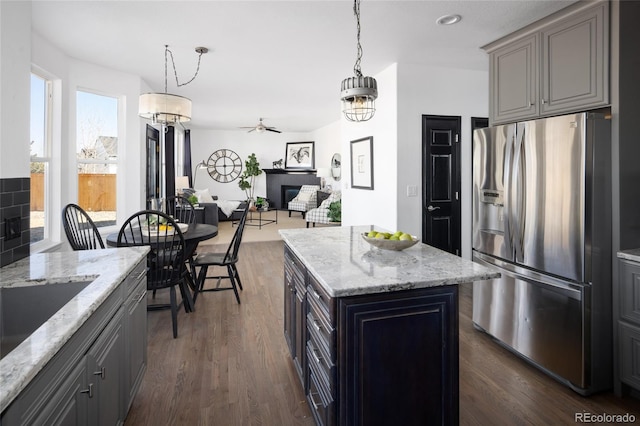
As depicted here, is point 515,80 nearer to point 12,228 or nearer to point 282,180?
point 12,228

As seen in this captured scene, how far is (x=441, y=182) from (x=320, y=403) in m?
3.35

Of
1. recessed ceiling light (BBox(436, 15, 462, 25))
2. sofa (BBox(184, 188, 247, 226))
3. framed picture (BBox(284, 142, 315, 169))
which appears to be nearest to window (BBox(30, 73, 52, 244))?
sofa (BBox(184, 188, 247, 226))

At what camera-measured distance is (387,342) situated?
5.04ft

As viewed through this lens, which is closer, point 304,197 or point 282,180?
point 304,197

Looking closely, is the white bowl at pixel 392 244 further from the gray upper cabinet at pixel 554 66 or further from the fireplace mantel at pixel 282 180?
the fireplace mantel at pixel 282 180

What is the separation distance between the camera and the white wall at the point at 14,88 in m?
1.79

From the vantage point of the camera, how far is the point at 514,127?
8.52 ft

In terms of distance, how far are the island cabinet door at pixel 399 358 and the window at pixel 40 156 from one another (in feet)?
11.7

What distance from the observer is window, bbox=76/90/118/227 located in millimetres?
4359

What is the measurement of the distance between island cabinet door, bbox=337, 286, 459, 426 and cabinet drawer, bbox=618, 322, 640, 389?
1.28 m

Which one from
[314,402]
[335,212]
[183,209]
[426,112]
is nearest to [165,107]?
[183,209]

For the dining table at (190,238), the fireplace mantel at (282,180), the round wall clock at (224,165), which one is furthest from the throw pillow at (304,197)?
the dining table at (190,238)

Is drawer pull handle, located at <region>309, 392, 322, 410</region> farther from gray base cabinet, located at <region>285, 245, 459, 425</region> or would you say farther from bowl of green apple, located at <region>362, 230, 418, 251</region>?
bowl of green apple, located at <region>362, 230, 418, 251</region>

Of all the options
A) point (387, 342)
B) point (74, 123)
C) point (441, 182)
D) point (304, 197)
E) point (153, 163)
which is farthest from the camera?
point (304, 197)
